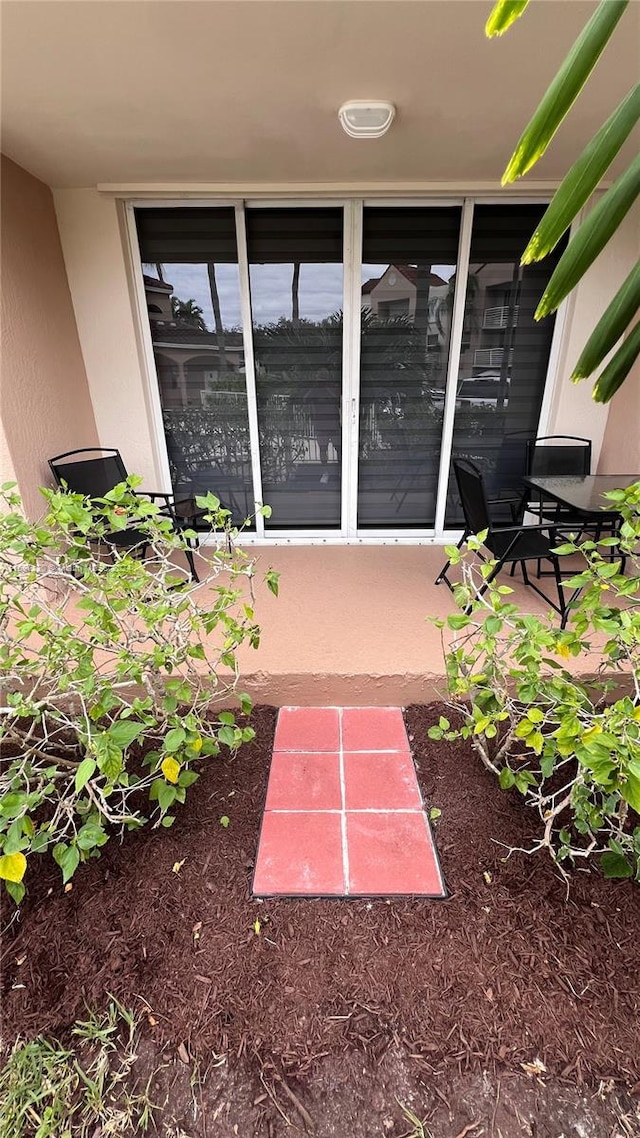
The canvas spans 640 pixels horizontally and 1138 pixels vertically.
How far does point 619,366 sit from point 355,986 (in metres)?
1.76

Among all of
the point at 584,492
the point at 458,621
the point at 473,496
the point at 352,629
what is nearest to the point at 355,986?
the point at 458,621

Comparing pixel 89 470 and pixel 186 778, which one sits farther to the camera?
pixel 89 470

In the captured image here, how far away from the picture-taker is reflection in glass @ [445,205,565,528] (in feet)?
11.0

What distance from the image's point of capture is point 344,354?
3.54m

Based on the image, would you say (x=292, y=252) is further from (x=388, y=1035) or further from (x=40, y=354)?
(x=388, y=1035)

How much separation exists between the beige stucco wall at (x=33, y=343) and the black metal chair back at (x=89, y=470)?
0.34 feet

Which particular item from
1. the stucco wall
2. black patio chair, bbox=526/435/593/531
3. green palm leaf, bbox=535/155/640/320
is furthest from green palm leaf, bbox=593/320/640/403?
the stucco wall

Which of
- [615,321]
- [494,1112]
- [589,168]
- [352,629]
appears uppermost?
[589,168]

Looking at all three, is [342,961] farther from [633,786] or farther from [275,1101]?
[633,786]

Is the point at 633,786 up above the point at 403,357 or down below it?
below

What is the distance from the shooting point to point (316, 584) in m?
3.26

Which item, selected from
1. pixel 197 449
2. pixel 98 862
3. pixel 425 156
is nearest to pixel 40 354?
pixel 197 449

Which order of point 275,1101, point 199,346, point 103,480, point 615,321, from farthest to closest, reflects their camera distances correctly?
point 199,346 < point 103,480 < point 615,321 < point 275,1101

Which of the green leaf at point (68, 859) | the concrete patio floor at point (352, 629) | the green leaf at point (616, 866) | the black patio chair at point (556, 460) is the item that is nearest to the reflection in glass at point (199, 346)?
the concrete patio floor at point (352, 629)
